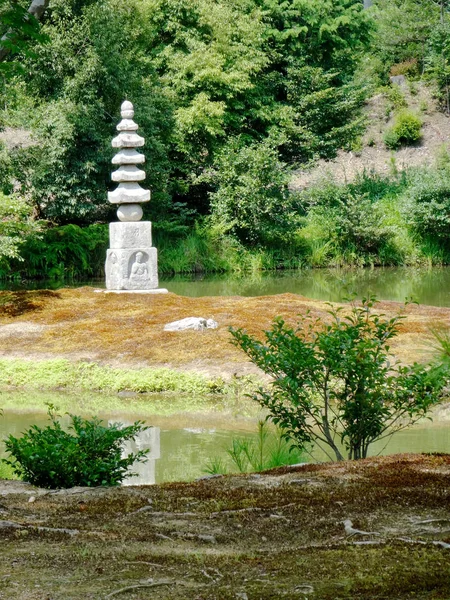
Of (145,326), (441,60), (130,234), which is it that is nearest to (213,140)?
(441,60)

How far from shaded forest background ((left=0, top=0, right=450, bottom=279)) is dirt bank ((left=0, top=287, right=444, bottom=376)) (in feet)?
16.7

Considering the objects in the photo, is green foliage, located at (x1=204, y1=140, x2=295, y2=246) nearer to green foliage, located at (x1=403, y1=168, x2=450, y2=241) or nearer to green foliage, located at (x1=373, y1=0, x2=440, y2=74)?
green foliage, located at (x1=403, y1=168, x2=450, y2=241)

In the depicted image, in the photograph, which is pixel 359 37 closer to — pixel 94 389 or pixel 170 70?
pixel 170 70

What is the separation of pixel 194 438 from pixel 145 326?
592 cm

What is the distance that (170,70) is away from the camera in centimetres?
3247

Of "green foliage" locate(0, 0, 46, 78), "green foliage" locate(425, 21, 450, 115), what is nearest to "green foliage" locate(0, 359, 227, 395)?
"green foliage" locate(0, 0, 46, 78)

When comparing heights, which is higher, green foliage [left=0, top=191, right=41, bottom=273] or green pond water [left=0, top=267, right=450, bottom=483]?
green foliage [left=0, top=191, right=41, bottom=273]

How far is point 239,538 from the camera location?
4211mm

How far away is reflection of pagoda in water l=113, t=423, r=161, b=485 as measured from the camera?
304 inches

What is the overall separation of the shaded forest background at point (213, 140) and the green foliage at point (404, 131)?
9 cm

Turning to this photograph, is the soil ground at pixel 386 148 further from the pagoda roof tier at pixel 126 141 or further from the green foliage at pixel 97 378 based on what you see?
the green foliage at pixel 97 378

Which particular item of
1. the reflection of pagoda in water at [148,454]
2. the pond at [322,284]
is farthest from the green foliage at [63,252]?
the reflection of pagoda in water at [148,454]

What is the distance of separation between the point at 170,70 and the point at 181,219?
5.44 m

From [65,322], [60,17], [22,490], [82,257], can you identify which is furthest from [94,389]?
[60,17]
